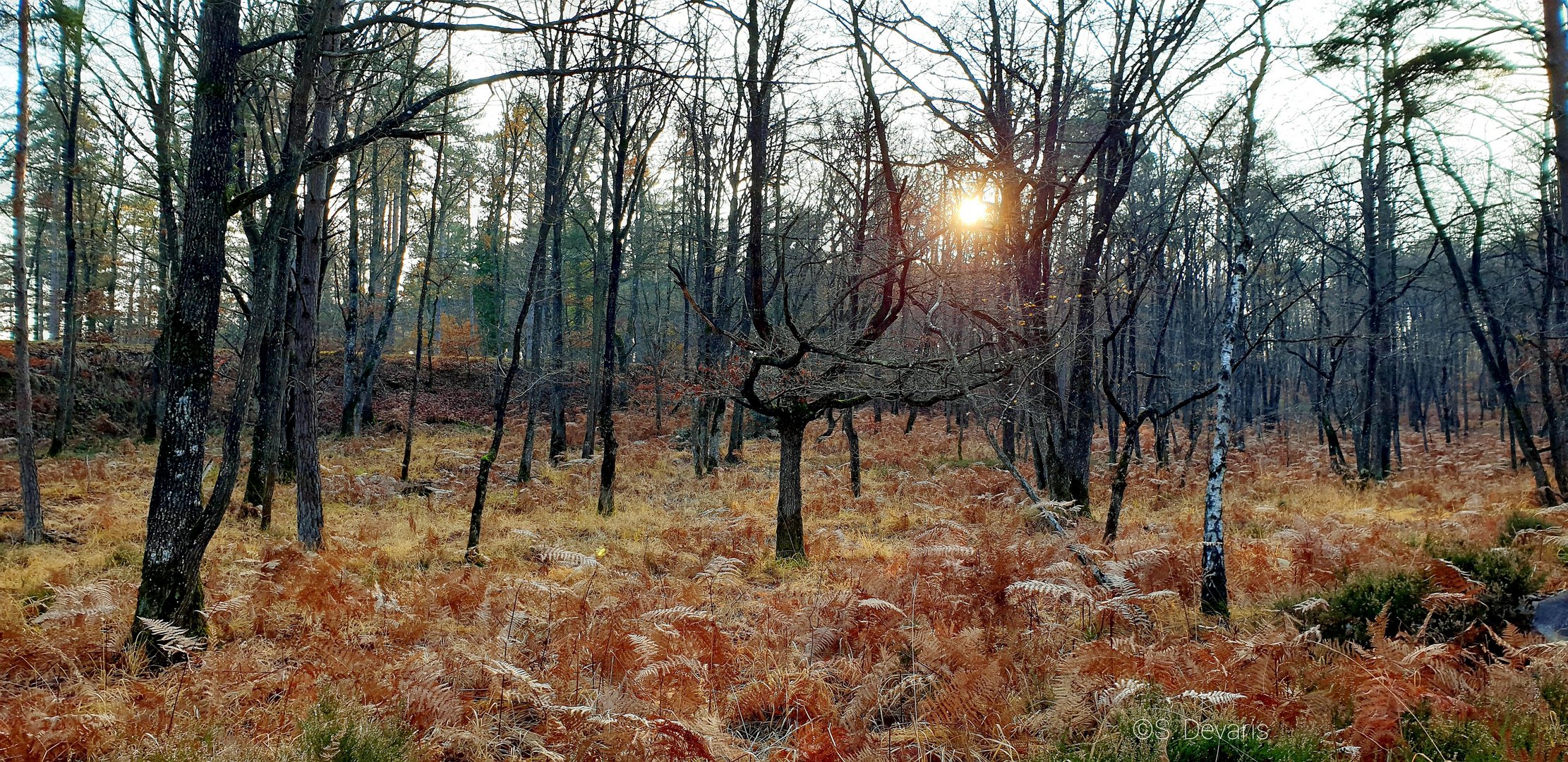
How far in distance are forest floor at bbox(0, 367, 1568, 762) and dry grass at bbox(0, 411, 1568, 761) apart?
0.02 metres

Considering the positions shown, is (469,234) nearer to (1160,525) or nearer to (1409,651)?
(1160,525)

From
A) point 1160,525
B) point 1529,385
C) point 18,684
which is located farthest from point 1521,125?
point 1529,385

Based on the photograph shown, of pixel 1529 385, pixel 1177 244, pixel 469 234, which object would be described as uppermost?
pixel 469 234

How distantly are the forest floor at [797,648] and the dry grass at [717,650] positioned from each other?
0.02 m

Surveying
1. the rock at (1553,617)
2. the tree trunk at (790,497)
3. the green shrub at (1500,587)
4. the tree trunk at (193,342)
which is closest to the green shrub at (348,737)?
the tree trunk at (193,342)

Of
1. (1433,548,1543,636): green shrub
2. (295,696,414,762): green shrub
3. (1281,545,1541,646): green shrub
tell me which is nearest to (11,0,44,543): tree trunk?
(295,696,414,762): green shrub

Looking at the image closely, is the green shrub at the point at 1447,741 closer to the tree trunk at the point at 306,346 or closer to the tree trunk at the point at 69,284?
the tree trunk at the point at 306,346

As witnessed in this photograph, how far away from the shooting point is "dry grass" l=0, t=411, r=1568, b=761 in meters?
3.50

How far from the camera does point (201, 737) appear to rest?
133 inches

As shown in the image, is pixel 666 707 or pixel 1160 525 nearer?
pixel 666 707

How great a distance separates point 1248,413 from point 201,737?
1455 inches

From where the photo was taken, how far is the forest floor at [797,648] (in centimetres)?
340

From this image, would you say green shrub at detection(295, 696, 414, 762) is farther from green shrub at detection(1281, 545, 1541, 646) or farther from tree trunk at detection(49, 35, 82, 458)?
tree trunk at detection(49, 35, 82, 458)

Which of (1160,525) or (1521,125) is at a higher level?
(1521,125)
